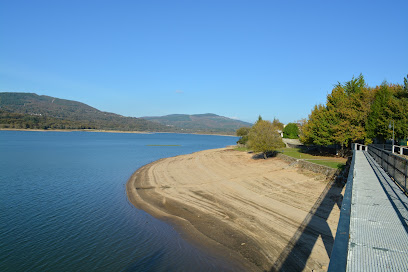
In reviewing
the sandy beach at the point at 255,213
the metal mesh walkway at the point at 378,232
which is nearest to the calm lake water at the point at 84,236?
the sandy beach at the point at 255,213

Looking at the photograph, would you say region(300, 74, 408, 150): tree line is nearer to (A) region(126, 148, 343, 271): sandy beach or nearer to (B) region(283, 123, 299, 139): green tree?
(A) region(126, 148, 343, 271): sandy beach

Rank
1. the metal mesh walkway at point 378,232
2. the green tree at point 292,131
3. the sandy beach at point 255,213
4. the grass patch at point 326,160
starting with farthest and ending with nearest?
the green tree at point 292,131 < the grass patch at point 326,160 < the sandy beach at point 255,213 < the metal mesh walkway at point 378,232

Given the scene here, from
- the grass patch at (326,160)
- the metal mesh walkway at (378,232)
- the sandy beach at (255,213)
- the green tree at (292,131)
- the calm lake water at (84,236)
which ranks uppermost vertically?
the green tree at (292,131)

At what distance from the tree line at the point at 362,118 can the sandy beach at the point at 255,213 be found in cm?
992

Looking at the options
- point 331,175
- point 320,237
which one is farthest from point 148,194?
point 331,175

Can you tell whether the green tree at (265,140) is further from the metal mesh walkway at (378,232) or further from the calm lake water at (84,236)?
the metal mesh walkway at (378,232)

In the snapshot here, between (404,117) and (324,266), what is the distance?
25.4 metres

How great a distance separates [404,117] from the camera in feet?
91.7

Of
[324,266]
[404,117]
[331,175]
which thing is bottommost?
[324,266]

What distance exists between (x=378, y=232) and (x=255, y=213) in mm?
11658

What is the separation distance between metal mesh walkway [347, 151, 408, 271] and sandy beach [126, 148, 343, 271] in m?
4.27

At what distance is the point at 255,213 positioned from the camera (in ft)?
52.2

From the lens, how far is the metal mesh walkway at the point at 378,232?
11.6 ft

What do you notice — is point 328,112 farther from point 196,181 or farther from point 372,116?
point 196,181
